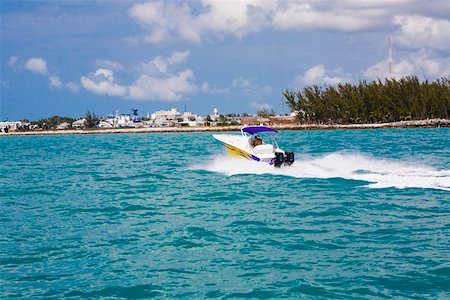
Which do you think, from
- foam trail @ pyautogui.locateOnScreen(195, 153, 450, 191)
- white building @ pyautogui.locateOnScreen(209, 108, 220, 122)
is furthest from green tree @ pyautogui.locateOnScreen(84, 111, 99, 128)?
foam trail @ pyautogui.locateOnScreen(195, 153, 450, 191)

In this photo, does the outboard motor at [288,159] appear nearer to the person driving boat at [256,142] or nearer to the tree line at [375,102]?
the person driving boat at [256,142]

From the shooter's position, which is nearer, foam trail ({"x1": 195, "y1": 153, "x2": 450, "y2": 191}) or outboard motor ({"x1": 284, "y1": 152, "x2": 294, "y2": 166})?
foam trail ({"x1": 195, "y1": 153, "x2": 450, "y2": 191})

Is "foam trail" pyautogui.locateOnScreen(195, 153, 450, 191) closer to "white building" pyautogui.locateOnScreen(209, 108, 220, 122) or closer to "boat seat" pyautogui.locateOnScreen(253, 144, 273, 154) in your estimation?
"boat seat" pyautogui.locateOnScreen(253, 144, 273, 154)

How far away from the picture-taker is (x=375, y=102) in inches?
4419

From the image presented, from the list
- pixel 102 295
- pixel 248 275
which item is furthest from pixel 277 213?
pixel 102 295

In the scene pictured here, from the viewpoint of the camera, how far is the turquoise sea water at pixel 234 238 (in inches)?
385

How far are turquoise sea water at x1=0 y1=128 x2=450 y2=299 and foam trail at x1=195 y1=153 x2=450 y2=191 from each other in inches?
7.4

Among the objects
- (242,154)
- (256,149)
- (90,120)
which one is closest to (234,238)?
(256,149)

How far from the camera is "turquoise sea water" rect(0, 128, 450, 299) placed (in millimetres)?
9773

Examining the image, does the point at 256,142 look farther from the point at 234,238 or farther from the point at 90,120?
the point at 90,120

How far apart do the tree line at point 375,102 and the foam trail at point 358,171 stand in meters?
78.4

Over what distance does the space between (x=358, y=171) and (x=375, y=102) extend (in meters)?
89.1

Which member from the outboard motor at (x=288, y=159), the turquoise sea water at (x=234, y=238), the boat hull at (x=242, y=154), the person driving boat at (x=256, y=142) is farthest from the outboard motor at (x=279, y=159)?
the turquoise sea water at (x=234, y=238)

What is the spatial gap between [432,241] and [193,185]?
42.6 ft
